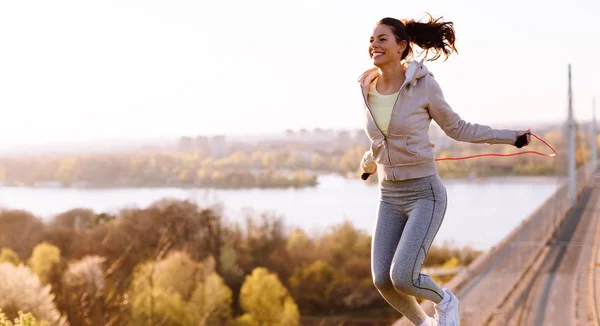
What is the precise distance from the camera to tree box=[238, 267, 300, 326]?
15094 mm

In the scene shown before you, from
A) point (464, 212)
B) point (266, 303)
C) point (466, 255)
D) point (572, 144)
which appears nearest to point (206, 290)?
point (266, 303)

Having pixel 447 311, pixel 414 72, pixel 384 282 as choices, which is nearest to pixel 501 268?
pixel 447 311

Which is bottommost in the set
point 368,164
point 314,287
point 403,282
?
point 314,287

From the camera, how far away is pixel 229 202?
20172 millimetres

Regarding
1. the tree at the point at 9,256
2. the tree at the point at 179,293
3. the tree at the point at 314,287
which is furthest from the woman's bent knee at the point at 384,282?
the tree at the point at 314,287

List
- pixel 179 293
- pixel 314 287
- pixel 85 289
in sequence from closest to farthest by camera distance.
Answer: pixel 85 289
pixel 179 293
pixel 314 287

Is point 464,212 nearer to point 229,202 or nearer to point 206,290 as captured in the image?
point 229,202

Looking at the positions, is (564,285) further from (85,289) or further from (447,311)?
(447,311)

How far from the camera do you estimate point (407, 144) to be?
1.73m

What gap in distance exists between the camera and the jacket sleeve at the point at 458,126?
172 cm

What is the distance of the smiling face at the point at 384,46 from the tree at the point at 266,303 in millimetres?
13470

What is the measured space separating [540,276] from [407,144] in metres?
11.0

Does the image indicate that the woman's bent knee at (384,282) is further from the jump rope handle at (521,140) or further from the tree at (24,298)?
the tree at (24,298)

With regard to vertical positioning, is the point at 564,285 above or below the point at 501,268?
below
